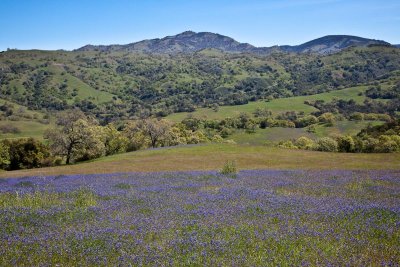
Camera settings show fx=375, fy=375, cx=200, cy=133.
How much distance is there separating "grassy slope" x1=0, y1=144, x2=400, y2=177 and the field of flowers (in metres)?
18.0

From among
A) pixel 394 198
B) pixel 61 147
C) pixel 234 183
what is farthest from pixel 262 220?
pixel 61 147

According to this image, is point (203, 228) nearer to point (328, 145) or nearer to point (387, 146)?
point (387, 146)

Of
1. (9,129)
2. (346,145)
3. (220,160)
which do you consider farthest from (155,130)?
(9,129)

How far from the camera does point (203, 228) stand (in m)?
11.9

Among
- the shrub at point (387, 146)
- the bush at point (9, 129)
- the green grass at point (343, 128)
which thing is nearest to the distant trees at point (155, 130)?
the shrub at point (387, 146)

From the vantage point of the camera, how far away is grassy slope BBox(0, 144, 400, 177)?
123 feet

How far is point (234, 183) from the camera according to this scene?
2278 cm

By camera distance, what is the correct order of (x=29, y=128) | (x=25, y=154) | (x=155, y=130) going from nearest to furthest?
(x=25, y=154) < (x=155, y=130) < (x=29, y=128)

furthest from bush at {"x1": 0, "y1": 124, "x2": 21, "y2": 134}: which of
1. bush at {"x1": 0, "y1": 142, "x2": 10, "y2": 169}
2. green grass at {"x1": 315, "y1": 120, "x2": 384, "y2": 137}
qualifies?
green grass at {"x1": 315, "y1": 120, "x2": 384, "y2": 137}

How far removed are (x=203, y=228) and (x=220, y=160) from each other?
33.0m

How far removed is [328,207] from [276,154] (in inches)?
1366

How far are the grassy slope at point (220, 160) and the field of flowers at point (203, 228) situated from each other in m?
18.0

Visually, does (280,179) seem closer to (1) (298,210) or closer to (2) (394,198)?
(2) (394,198)

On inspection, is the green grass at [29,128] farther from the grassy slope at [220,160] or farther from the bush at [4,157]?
the grassy slope at [220,160]
